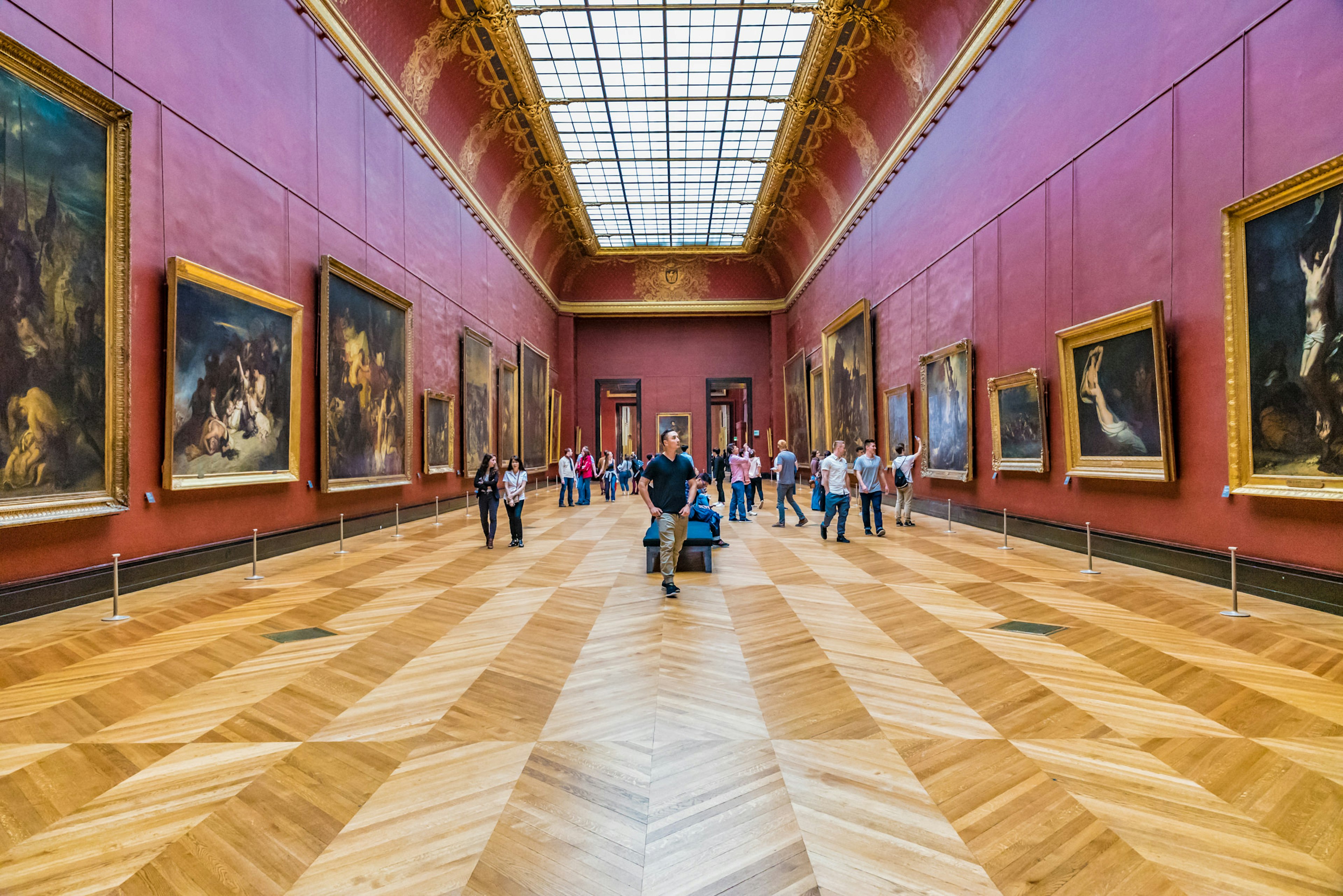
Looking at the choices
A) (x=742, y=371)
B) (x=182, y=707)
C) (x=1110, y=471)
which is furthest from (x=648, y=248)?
(x=182, y=707)

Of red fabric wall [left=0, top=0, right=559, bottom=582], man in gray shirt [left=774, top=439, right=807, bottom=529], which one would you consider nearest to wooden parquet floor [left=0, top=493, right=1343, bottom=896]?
red fabric wall [left=0, top=0, right=559, bottom=582]

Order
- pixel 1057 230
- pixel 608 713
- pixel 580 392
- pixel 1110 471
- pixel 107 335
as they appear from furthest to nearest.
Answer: pixel 580 392
pixel 1057 230
pixel 1110 471
pixel 107 335
pixel 608 713

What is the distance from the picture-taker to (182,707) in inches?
153

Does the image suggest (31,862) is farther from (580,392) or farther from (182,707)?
A: (580,392)

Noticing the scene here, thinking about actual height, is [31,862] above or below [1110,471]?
below

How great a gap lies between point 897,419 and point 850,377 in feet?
12.3

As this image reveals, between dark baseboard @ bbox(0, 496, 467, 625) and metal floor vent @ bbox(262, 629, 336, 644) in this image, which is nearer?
metal floor vent @ bbox(262, 629, 336, 644)

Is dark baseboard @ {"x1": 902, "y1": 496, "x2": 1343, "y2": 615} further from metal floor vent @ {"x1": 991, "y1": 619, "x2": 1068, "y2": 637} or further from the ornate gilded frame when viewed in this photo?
the ornate gilded frame

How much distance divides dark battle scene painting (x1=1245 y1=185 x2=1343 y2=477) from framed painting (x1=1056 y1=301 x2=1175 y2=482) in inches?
46.4

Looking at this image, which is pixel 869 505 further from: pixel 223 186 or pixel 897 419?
pixel 223 186

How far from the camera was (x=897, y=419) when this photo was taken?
1577cm

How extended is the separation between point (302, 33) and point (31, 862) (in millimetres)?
11715

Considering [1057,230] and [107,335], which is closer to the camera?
[107,335]

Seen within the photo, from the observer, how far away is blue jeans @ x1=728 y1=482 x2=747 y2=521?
14312 mm
